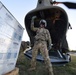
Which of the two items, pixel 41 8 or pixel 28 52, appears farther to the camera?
pixel 28 52

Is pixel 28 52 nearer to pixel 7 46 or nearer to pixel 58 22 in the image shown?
pixel 58 22

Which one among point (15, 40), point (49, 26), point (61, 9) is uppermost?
point (61, 9)

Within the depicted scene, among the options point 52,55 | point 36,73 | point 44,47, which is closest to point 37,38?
point 44,47

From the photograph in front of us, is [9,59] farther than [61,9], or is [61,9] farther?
[61,9]

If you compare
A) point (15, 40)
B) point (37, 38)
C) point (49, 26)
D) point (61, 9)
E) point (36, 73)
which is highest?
point (61, 9)

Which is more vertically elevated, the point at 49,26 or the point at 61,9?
the point at 61,9

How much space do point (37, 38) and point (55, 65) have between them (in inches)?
78.6

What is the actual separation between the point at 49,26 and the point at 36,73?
3.07 m

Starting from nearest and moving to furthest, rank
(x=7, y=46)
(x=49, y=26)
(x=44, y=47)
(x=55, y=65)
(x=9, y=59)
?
(x=7, y=46)
(x=9, y=59)
(x=44, y=47)
(x=55, y=65)
(x=49, y=26)

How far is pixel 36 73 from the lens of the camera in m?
7.80

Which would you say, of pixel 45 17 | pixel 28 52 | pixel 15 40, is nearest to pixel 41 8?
pixel 45 17

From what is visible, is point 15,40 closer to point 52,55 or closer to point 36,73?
point 36,73

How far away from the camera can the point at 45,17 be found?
10352 millimetres

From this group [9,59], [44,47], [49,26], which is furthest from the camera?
[49,26]
